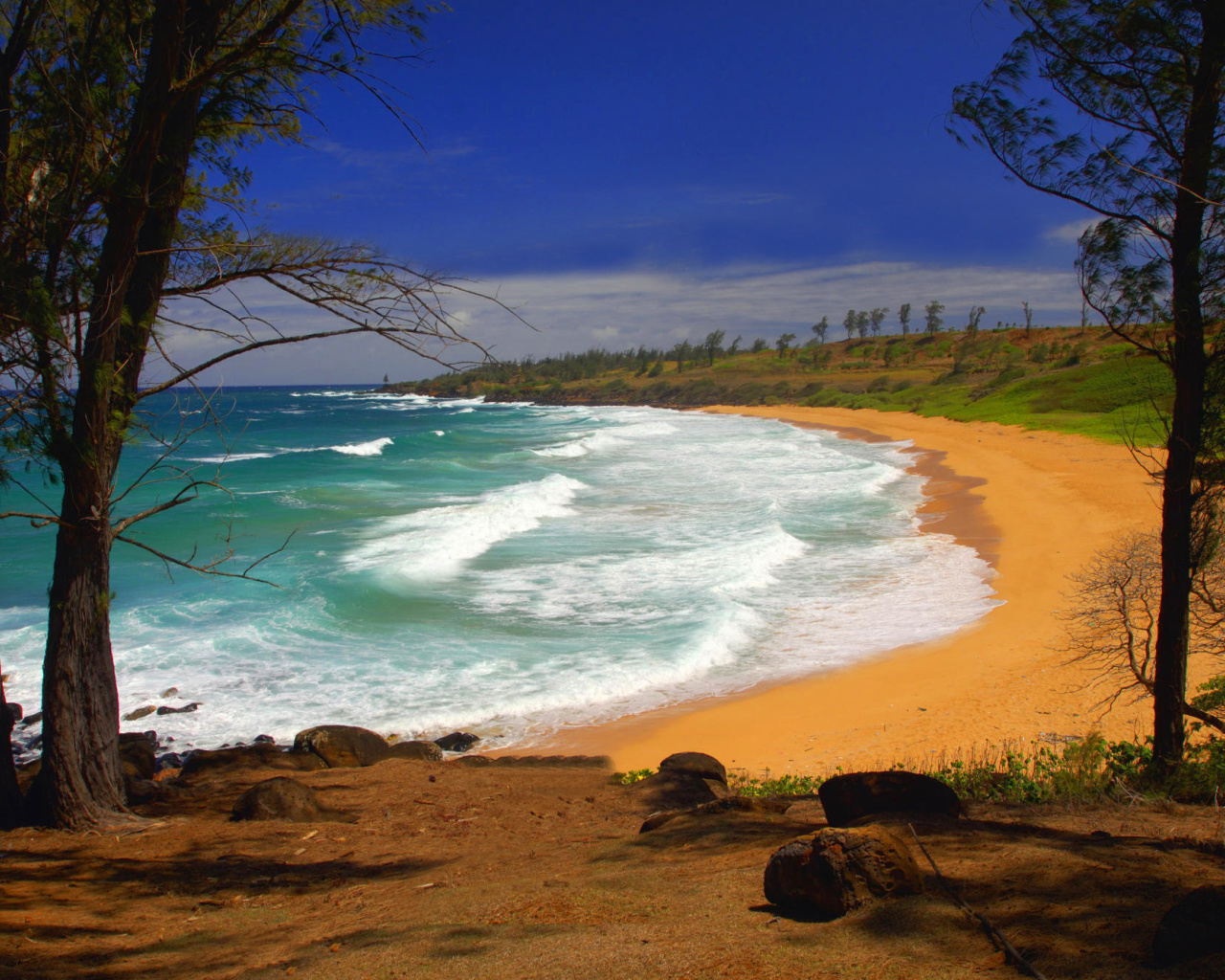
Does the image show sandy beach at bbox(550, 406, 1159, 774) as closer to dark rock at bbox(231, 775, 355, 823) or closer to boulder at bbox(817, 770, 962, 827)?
boulder at bbox(817, 770, 962, 827)

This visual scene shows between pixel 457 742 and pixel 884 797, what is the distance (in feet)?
18.3

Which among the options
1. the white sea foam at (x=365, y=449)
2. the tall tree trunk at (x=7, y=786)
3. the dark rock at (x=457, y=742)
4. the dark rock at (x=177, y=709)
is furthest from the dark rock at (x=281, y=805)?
the white sea foam at (x=365, y=449)

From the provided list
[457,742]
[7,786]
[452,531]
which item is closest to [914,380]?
[452,531]

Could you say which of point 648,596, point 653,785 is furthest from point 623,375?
point 653,785

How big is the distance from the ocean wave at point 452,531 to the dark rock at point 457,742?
7.12 m

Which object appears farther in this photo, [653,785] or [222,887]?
[653,785]

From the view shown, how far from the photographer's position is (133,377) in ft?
16.8

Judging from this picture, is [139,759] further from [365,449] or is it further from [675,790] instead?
[365,449]

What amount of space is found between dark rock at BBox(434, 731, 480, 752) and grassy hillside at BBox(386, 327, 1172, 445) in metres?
4.83

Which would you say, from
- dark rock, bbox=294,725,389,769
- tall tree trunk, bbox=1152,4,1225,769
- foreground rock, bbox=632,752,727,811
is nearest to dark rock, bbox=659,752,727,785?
foreground rock, bbox=632,752,727,811

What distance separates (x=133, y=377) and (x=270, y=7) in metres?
2.76

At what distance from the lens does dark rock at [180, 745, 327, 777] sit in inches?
294

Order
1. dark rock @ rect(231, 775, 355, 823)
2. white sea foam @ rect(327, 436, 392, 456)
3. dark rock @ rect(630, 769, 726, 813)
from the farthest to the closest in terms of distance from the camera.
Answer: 1. white sea foam @ rect(327, 436, 392, 456)
2. dark rock @ rect(630, 769, 726, 813)
3. dark rock @ rect(231, 775, 355, 823)

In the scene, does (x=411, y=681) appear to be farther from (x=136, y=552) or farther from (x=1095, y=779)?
(x=136, y=552)
